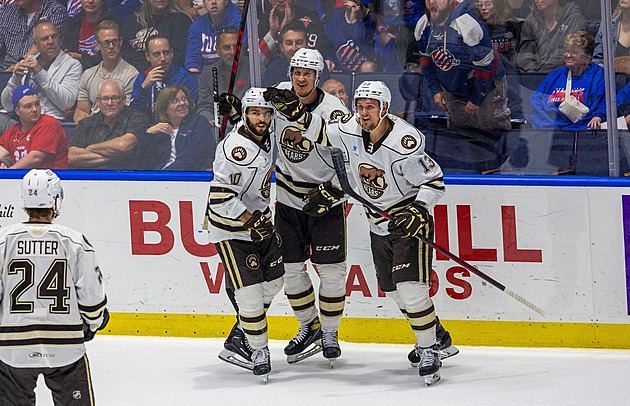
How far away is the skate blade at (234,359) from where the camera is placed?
445 centimetres

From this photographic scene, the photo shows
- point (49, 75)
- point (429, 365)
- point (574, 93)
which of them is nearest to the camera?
point (429, 365)

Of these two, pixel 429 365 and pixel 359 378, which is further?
pixel 359 378

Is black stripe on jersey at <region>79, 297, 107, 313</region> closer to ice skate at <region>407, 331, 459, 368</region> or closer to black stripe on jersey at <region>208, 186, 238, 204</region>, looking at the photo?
black stripe on jersey at <region>208, 186, 238, 204</region>

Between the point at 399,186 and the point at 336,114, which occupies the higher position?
the point at 336,114

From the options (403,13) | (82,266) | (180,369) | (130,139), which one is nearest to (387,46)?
(403,13)

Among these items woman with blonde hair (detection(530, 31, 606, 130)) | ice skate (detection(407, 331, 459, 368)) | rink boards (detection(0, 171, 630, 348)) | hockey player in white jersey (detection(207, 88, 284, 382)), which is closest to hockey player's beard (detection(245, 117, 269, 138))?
hockey player in white jersey (detection(207, 88, 284, 382))

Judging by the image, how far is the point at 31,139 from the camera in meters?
5.20

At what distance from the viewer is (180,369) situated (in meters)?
4.52

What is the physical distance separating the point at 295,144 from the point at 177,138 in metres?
0.83

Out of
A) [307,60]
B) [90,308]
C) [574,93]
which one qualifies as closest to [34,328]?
[90,308]

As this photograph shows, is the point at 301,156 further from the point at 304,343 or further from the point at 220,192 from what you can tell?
the point at 304,343

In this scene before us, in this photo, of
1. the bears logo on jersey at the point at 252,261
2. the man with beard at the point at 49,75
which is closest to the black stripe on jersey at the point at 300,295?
the bears logo on jersey at the point at 252,261

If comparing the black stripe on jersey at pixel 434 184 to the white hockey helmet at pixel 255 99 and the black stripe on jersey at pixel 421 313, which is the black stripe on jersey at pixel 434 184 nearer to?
the black stripe on jersey at pixel 421 313

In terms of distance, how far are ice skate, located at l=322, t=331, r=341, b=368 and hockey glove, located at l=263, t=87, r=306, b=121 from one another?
3.12 feet
